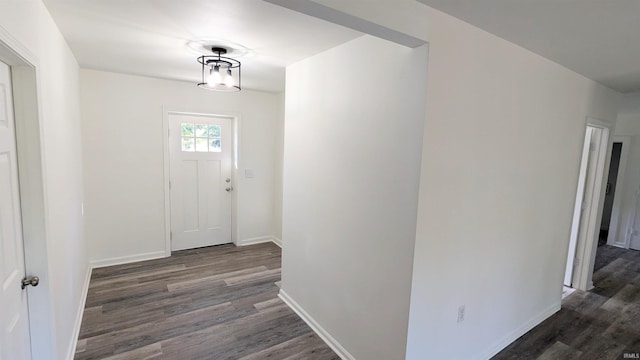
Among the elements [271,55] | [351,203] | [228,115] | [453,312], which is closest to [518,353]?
[453,312]

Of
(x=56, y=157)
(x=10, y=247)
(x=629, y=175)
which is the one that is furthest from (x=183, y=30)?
(x=629, y=175)

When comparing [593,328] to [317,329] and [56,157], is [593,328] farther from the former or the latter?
[56,157]

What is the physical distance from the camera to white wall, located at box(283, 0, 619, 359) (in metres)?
1.77

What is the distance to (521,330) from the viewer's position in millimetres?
2684

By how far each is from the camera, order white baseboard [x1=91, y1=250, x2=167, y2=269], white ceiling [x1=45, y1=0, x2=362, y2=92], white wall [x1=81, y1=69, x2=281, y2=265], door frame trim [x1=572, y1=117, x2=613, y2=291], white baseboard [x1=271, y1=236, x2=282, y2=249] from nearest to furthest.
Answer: white ceiling [x1=45, y1=0, x2=362, y2=92] → door frame trim [x1=572, y1=117, x2=613, y2=291] → white wall [x1=81, y1=69, x2=281, y2=265] → white baseboard [x1=91, y1=250, x2=167, y2=269] → white baseboard [x1=271, y1=236, x2=282, y2=249]

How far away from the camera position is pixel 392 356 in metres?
1.94

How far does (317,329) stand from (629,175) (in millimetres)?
5838

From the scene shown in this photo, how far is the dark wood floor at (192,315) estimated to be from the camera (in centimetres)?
239

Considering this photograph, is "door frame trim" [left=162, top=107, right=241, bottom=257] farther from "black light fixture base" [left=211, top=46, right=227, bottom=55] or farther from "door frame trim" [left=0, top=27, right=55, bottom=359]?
"door frame trim" [left=0, top=27, right=55, bottom=359]

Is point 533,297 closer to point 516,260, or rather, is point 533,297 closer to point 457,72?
point 516,260

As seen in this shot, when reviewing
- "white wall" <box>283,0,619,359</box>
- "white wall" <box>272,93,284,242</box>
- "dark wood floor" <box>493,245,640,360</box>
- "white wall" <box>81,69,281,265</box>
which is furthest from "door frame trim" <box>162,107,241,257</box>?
"dark wood floor" <box>493,245,640,360</box>

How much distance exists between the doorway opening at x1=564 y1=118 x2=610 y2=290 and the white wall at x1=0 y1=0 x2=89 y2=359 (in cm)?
454

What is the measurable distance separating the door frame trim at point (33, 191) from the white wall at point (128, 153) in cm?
229

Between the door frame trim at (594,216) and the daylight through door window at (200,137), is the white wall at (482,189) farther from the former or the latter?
the daylight through door window at (200,137)
